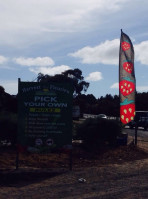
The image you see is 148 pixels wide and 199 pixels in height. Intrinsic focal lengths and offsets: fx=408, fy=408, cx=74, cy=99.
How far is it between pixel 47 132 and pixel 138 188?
3.69 meters

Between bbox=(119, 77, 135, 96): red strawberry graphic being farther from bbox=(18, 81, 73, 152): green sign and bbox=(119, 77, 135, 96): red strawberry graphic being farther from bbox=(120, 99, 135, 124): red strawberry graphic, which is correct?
bbox=(18, 81, 73, 152): green sign

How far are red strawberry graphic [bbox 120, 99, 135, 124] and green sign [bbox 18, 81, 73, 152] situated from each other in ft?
24.4

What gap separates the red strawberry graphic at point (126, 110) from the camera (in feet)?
64.0

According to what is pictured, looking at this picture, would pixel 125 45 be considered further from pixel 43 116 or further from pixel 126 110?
pixel 43 116

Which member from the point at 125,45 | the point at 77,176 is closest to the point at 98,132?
the point at 125,45

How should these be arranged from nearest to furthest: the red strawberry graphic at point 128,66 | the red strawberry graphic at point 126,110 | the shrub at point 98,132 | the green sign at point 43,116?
the green sign at point 43,116 < the shrub at point 98,132 < the red strawberry graphic at point 128,66 < the red strawberry graphic at point 126,110

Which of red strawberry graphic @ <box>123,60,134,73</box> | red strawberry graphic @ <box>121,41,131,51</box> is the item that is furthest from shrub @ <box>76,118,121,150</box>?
red strawberry graphic @ <box>121,41,131,51</box>

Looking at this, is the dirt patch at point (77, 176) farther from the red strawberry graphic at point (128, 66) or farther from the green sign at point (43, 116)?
the red strawberry graphic at point (128, 66)

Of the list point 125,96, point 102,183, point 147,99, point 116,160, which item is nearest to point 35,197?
point 102,183

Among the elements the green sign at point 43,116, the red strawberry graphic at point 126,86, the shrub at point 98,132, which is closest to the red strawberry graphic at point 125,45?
the red strawberry graphic at point 126,86

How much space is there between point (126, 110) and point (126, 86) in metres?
1.17

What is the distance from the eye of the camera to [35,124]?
40.1ft

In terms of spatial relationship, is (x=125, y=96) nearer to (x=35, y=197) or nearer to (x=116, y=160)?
(x=116, y=160)

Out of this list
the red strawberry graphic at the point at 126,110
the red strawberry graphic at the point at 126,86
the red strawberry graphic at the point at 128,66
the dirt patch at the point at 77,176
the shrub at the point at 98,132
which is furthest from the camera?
the red strawberry graphic at the point at 126,110
